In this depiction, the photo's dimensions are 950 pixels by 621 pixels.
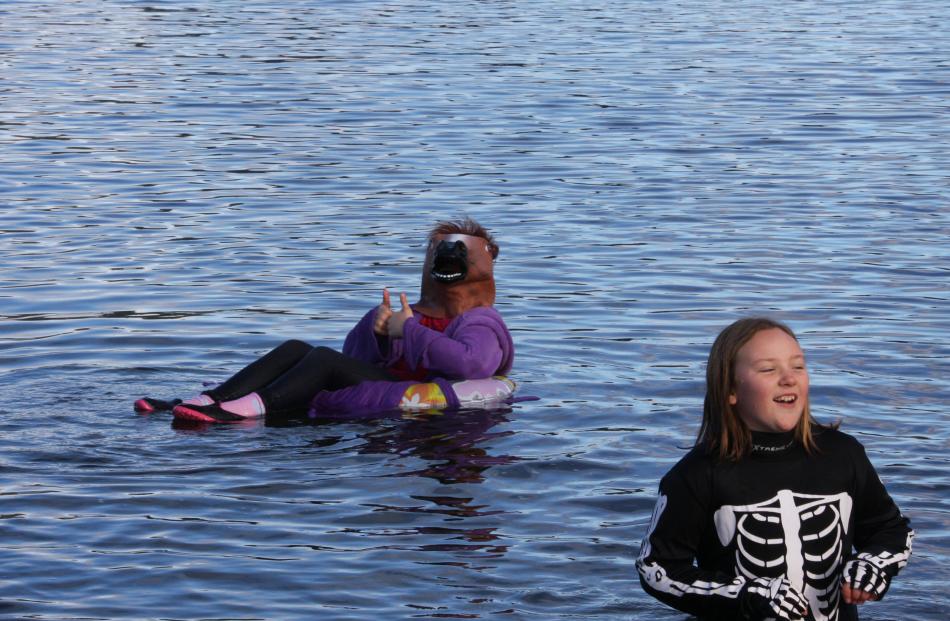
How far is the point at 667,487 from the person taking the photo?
5.60m

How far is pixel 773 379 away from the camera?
5.52 metres

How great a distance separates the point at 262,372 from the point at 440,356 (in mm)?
1063

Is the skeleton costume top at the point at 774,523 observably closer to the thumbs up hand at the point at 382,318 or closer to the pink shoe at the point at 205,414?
the pink shoe at the point at 205,414

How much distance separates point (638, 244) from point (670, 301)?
2247mm

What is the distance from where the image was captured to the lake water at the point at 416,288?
25.1 ft

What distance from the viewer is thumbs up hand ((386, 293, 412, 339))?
10422 mm

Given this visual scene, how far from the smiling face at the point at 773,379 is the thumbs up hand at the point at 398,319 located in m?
4.99

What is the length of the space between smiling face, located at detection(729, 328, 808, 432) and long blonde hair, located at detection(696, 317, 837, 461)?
28mm

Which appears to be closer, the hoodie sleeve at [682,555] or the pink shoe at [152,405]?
the hoodie sleeve at [682,555]

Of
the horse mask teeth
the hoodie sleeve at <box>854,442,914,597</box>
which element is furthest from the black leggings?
the hoodie sleeve at <box>854,442,914,597</box>

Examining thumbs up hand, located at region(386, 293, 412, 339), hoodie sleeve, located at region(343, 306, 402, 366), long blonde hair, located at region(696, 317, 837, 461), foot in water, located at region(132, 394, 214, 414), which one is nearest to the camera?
long blonde hair, located at region(696, 317, 837, 461)

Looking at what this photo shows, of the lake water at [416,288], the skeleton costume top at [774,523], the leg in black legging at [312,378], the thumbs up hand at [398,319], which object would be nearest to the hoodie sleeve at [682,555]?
the skeleton costume top at [774,523]

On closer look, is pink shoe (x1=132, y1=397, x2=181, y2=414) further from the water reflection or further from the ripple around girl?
the water reflection

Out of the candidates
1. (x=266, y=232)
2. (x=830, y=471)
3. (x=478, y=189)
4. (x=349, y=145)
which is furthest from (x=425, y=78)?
(x=830, y=471)
